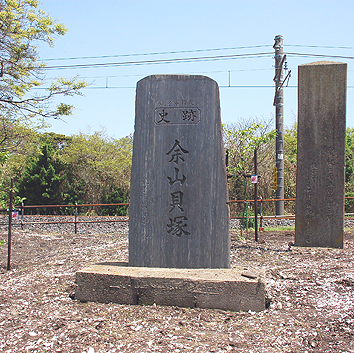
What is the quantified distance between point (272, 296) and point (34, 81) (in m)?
12.7

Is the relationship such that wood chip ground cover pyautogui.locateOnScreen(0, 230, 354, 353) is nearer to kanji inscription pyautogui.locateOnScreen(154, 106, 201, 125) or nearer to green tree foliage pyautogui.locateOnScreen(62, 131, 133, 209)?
kanji inscription pyautogui.locateOnScreen(154, 106, 201, 125)

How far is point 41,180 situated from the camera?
17.0m

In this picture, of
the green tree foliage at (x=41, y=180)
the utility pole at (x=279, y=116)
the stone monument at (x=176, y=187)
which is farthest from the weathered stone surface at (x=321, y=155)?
the green tree foliage at (x=41, y=180)

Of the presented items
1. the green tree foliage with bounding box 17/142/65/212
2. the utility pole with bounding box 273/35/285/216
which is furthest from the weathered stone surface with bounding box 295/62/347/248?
the green tree foliage with bounding box 17/142/65/212

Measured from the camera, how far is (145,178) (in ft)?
13.6

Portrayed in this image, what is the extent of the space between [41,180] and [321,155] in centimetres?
1364

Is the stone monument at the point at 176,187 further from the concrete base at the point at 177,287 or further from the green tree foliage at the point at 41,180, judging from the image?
the green tree foliage at the point at 41,180

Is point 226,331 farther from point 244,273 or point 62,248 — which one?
point 62,248

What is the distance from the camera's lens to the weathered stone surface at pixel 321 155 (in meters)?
6.43

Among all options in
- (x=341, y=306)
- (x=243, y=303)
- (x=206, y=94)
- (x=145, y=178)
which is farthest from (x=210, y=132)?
(x=341, y=306)

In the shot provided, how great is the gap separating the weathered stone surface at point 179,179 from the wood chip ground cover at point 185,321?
0.68 meters

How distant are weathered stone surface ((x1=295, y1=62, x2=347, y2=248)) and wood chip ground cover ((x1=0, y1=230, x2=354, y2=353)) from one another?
1778 mm

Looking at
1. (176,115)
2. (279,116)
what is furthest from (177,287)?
(279,116)

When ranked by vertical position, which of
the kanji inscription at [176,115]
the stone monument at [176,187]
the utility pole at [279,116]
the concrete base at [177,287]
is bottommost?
the concrete base at [177,287]
